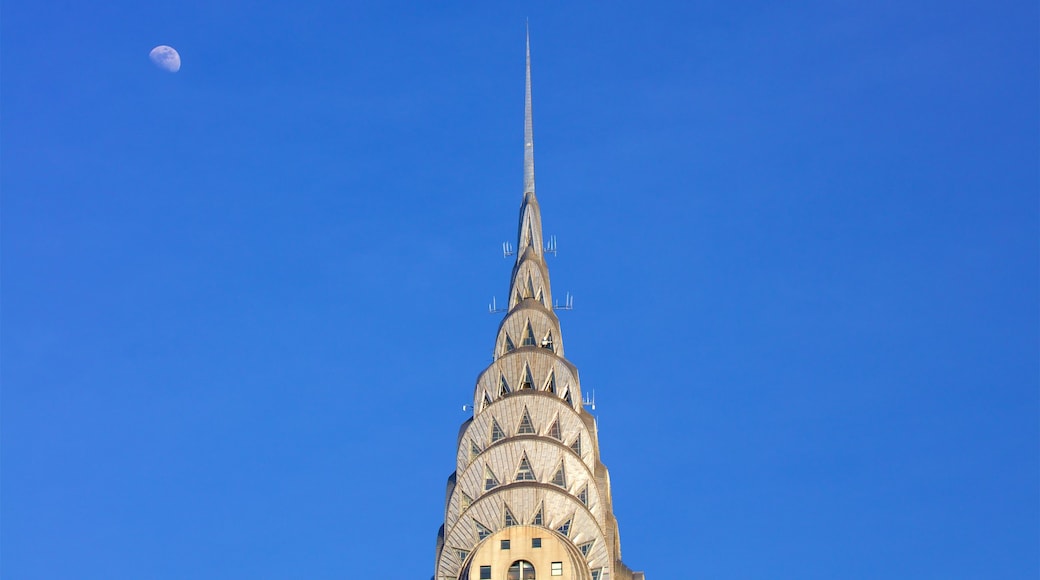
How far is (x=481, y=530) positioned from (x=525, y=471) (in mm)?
6873

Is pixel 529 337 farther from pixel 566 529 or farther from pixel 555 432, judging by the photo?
pixel 566 529

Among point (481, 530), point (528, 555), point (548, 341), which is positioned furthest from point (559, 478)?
point (548, 341)

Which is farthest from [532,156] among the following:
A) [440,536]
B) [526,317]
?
[440,536]

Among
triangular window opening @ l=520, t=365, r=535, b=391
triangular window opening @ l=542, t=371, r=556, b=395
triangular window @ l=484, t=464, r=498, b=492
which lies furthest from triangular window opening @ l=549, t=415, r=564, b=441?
triangular window @ l=484, t=464, r=498, b=492

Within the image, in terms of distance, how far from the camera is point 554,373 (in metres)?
146

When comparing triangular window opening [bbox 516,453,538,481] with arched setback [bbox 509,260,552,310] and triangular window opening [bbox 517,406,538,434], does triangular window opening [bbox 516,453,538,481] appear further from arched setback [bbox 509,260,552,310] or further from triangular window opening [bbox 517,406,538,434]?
arched setback [bbox 509,260,552,310]

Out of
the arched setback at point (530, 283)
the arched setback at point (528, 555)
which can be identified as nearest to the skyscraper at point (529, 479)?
the arched setback at point (528, 555)

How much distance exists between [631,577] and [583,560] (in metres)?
7.12

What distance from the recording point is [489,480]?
137 meters

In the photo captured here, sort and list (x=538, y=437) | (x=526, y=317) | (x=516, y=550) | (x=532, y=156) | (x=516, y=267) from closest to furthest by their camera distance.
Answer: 1. (x=516, y=550)
2. (x=538, y=437)
3. (x=526, y=317)
4. (x=516, y=267)
5. (x=532, y=156)

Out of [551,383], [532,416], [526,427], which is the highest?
[551,383]

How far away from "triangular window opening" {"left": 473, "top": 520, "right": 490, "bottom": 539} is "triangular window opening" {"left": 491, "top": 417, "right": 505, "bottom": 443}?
369 inches

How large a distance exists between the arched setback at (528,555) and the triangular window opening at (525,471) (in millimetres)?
6664

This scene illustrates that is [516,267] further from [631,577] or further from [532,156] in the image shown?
[631,577]
